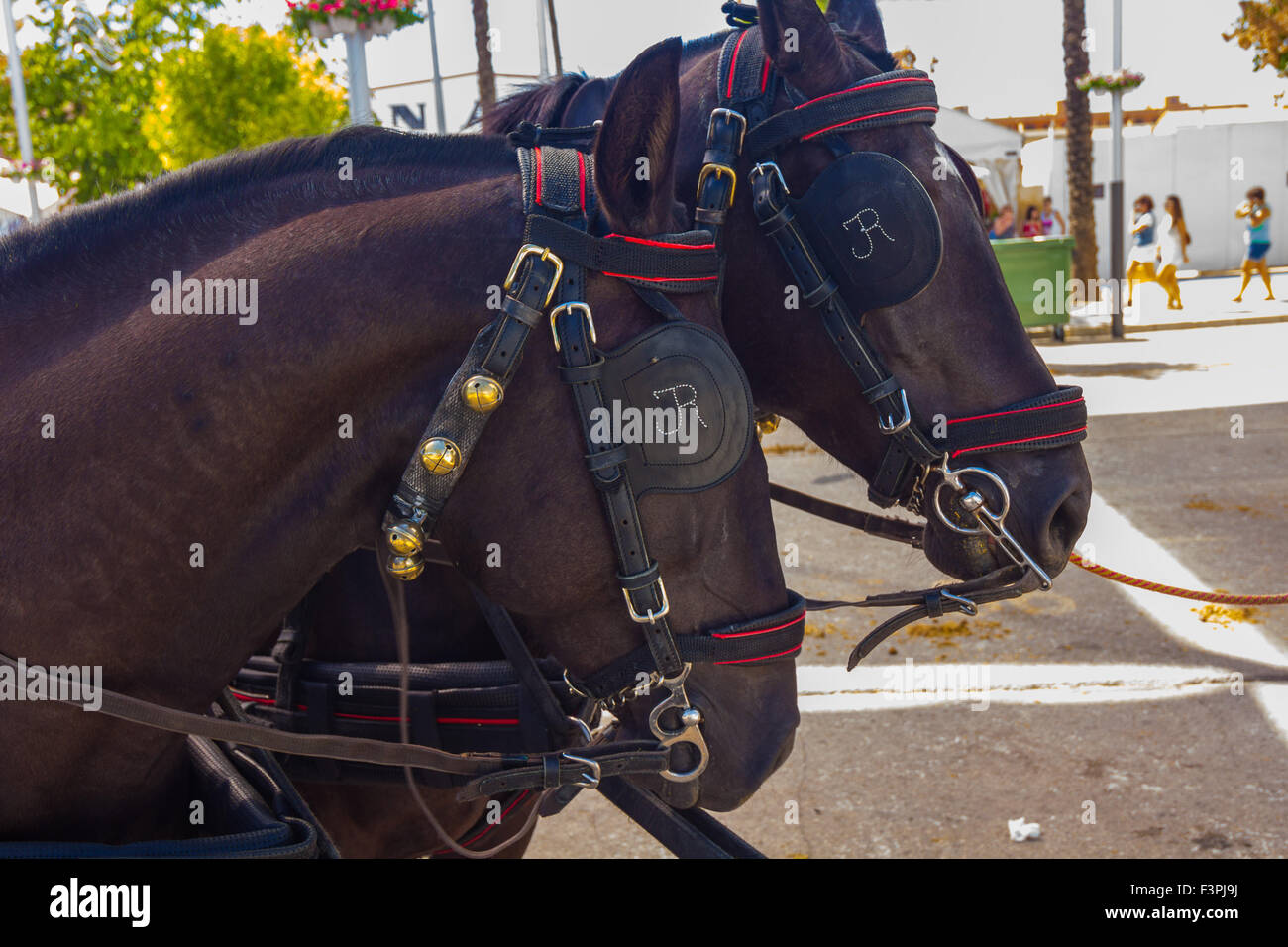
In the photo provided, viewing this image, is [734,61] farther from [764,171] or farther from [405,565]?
[405,565]

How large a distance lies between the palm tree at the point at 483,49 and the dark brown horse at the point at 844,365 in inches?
719

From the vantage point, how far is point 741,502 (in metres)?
1.65

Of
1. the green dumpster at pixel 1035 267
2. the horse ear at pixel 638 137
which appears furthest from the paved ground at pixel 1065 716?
the green dumpster at pixel 1035 267

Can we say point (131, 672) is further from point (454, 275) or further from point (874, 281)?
point (874, 281)

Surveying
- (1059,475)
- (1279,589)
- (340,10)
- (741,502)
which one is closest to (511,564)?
(741,502)

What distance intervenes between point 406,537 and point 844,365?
994 millimetres

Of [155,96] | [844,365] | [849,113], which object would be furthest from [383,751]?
[155,96]

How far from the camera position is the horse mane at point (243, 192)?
157 cm

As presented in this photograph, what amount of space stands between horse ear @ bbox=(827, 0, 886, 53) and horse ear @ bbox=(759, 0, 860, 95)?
25cm

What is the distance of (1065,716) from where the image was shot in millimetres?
4359

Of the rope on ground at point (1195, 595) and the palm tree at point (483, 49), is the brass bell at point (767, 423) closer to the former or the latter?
the rope on ground at point (1195, 595)

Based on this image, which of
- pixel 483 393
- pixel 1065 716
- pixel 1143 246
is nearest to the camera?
pixel 483 393

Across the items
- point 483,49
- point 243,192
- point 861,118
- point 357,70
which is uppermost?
point 483,49

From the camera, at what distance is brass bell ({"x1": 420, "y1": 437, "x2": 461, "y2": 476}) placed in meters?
1.49
